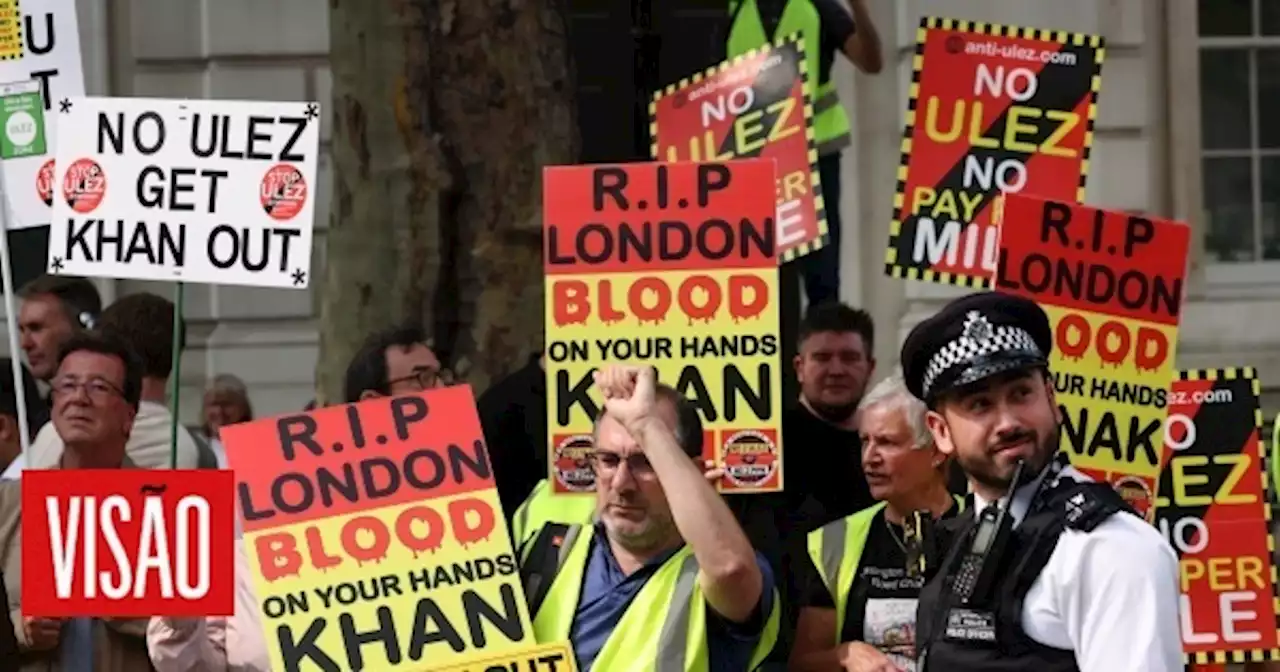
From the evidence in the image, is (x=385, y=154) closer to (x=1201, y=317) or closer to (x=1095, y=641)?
(x=1201, y=317)

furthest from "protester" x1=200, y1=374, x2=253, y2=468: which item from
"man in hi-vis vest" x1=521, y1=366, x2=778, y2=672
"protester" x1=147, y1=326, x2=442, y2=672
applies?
"man in hi-vis vest" x1=521, y1=366, x2=778, y2=672

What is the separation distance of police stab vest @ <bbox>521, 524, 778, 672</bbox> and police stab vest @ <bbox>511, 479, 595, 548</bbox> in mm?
607

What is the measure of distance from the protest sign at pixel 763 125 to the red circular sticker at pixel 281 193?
1.21 m

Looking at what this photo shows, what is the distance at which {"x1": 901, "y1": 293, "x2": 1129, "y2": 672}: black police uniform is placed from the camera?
14.9 ft

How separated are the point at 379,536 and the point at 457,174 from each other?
12.5ft

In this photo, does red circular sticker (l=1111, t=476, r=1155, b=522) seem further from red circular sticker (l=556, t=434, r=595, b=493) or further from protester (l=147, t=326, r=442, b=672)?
protester (l=147, t=326, r=442, b=672)

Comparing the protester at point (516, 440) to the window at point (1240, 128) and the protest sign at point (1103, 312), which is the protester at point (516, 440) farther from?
the window at point (1240, 128)

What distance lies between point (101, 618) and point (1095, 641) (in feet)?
10.0

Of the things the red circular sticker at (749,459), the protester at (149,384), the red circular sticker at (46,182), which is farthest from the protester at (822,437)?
the red circular sticker at (46,182)

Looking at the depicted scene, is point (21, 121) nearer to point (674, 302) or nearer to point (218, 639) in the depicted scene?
point (218, 639)

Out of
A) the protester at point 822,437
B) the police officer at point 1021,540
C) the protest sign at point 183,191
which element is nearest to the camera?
the police officer at point 1021,540

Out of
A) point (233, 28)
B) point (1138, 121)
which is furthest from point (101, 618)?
point (1138, 121)

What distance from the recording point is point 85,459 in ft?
22.5

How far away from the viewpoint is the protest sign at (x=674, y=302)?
6832 mm
